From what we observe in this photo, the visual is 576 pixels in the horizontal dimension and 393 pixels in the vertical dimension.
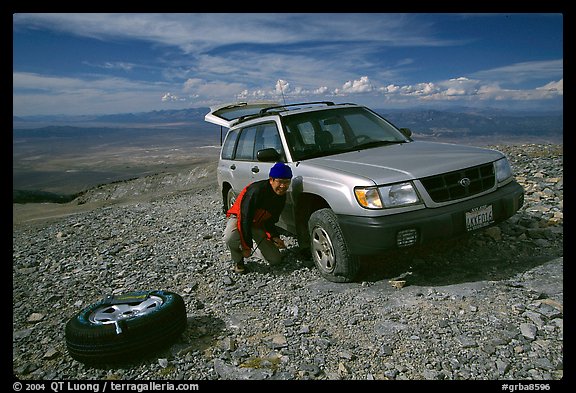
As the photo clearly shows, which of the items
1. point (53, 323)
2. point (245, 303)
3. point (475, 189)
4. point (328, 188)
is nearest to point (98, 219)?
point (53, 323)

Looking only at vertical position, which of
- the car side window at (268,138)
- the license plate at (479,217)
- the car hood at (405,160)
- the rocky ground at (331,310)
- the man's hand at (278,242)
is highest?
the car side window at (268,138)

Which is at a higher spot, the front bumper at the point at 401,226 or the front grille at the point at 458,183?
the front grille at the point at 458,183

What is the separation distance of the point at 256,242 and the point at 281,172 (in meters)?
1.11

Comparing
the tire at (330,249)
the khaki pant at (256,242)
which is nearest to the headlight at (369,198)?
the tire at (330,249)

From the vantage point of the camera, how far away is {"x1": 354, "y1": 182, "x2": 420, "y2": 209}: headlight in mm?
3695

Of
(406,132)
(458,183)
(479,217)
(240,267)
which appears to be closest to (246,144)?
(240,267)

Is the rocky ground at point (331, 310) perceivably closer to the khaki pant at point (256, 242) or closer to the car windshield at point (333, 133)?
the khaki pant at point (256, 242)

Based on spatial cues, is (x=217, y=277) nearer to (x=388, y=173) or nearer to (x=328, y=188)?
(x=328, y=188)

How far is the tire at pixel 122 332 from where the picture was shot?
3.10 m

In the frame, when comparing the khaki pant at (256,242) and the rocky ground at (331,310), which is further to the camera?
the khaki pant at (256,242)

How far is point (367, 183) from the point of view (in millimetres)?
3705

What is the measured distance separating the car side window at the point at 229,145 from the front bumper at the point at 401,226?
294 centimetres

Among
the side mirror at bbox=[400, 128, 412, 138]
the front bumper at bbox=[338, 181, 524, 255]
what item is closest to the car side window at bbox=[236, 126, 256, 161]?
the side mirror at bbox=[400, 128, 412, 138]

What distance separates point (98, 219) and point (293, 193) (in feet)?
21.9
